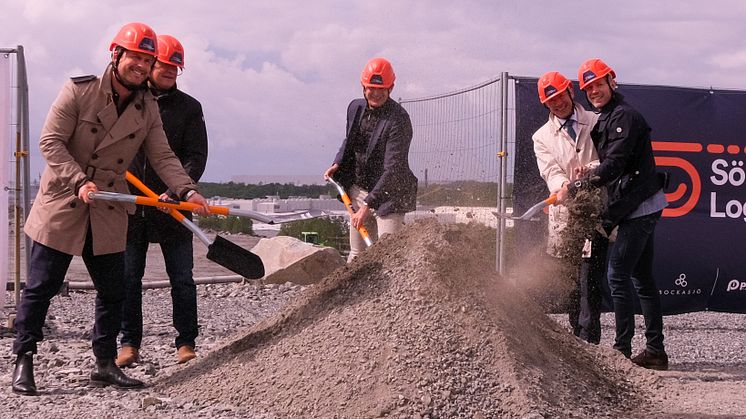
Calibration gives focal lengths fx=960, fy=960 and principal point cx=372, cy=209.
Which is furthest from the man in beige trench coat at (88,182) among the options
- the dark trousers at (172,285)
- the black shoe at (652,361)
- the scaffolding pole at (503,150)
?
the scaffolding pole at (503,150)

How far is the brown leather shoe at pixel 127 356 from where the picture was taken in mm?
6117

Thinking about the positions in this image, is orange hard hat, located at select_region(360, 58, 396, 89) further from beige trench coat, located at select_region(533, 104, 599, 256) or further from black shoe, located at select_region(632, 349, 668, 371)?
black shoe, located at select_region(632, 349, 668, 371)

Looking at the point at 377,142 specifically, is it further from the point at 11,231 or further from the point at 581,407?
the point at 11,231

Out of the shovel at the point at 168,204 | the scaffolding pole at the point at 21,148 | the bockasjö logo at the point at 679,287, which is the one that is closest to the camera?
the shovel at the point at 168,204

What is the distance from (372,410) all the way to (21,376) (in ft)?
6.73

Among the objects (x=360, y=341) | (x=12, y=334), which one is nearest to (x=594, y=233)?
(x=360, y=341)

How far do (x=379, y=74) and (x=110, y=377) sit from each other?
2.67 metres

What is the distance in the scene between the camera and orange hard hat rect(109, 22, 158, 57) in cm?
525

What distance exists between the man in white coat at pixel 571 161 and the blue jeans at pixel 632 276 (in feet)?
0.48

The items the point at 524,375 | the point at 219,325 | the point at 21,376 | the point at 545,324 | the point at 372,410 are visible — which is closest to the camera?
the point at 372,410

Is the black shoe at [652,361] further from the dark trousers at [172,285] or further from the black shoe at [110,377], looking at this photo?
the black shoe at [110,377]

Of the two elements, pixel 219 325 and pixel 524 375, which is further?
pixel 219 325

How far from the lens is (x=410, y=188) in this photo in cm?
670

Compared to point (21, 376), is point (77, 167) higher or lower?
higher
